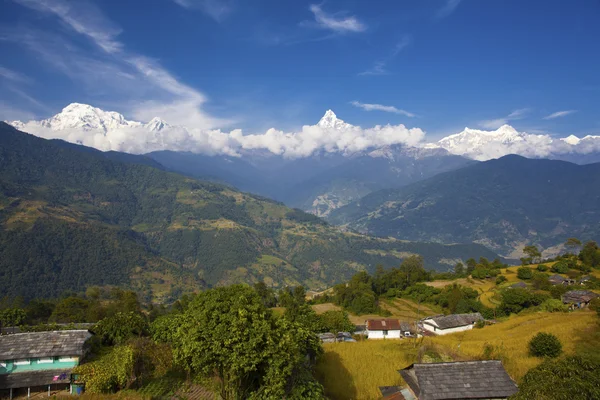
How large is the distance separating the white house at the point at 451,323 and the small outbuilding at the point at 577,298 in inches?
530

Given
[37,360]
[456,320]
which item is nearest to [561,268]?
[456,320]

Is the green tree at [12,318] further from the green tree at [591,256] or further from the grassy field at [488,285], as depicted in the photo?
the green tree at [591,256]

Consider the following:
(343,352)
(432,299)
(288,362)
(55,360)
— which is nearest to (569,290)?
(432,299)

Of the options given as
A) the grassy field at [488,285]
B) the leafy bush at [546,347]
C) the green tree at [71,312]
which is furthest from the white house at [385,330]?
the green tree at [71,312]

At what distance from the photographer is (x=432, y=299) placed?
286 ft

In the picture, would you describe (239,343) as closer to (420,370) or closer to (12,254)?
(420,370)

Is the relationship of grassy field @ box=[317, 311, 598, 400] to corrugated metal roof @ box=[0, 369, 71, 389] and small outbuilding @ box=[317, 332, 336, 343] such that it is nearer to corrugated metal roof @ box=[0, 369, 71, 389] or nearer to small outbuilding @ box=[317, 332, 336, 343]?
small outbuilding @ box=[317, 332, 336, 343]

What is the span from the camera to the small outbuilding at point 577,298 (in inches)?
2235

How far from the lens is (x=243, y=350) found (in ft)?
58.1

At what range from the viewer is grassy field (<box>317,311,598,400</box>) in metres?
26.7

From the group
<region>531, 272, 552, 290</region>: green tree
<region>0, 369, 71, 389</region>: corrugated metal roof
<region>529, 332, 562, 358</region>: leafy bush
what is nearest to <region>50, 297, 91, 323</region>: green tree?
<region>0, 369, 71, 389</region>: corrugated metal roof

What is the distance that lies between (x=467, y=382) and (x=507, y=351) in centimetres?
1360

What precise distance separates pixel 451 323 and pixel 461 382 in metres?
46.0

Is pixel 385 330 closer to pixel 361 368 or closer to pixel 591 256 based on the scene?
pixel 361 368
